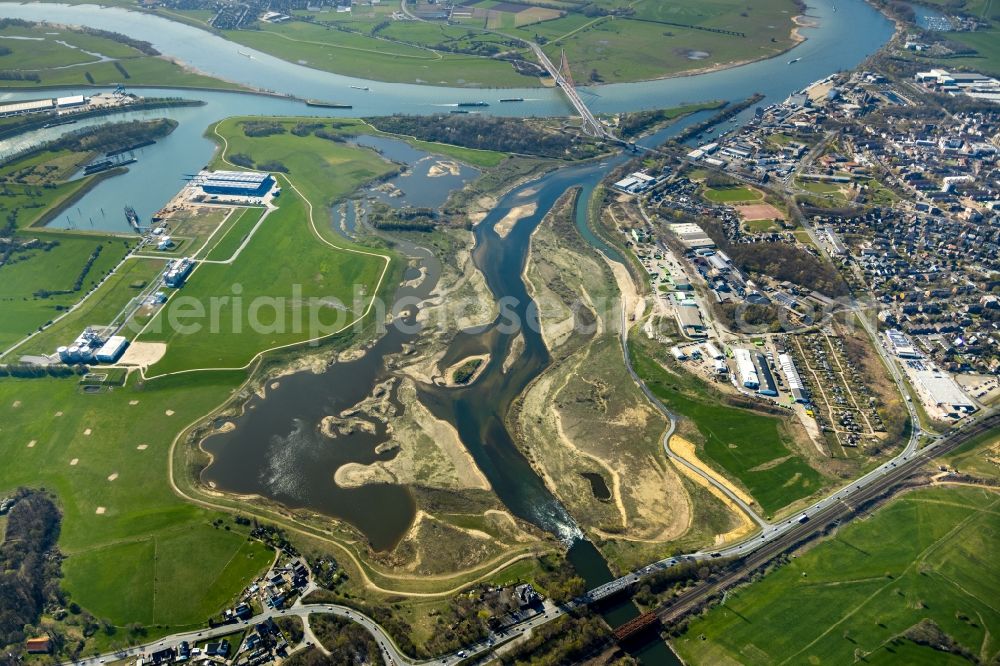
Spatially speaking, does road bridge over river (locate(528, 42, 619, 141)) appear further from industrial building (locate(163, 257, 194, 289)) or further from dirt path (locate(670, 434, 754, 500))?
industrial building (locate(163, 257, 194, 289))

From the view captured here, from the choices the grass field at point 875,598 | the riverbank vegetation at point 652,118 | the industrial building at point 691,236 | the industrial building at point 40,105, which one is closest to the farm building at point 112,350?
the grass field at point 875,598

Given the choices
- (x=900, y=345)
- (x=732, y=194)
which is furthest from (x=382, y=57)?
(x=900, y=345)

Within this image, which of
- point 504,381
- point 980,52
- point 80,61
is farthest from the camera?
point 80,61

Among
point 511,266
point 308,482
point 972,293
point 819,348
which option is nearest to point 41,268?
point 308,482

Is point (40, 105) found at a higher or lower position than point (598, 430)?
higher

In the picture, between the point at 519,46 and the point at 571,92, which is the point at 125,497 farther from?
the point at 519,46

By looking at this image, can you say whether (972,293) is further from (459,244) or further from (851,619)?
(459,244)
